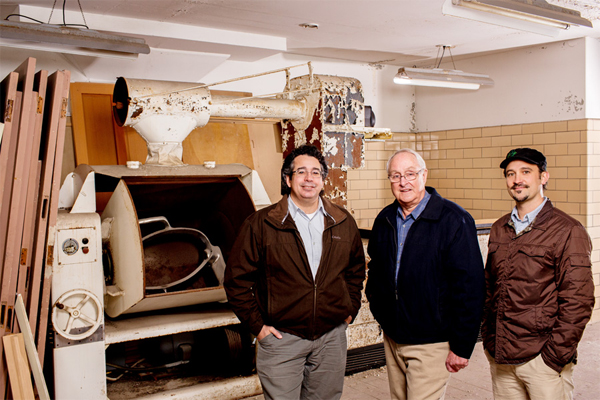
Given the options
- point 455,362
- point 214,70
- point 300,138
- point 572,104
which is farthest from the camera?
point 572,104

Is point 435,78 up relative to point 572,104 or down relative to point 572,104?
up

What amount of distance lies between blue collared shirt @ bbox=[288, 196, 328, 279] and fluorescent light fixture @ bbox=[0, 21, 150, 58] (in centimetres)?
163

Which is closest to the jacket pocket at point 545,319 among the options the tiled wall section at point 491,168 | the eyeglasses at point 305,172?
A: the eyeglasses at point 305,172

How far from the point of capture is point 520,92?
6.05 meters

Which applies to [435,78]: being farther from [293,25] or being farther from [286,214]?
[286,214]

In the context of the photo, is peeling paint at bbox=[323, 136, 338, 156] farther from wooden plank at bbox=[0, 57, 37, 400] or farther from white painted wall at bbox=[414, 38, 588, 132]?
white painted wall at bbox=[414, 38, 588, 132]

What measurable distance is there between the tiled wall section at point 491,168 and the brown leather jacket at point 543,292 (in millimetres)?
3529

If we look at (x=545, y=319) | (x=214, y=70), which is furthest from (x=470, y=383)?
(x=214, y=70)

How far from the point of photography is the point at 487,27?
4.92 metres

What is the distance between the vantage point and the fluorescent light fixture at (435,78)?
5049mm

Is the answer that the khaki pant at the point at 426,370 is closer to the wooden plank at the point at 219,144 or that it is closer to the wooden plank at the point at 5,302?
the wooden plank at the point at 5,302

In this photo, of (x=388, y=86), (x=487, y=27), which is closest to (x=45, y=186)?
(x=487, y=27)

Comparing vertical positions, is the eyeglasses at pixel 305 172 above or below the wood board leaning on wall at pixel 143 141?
below

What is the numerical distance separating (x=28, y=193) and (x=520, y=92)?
17.0ft
